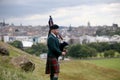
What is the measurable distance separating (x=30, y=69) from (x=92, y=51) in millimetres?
98826

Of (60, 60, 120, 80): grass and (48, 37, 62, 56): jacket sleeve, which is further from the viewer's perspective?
(60, 60, 120, 80): grass

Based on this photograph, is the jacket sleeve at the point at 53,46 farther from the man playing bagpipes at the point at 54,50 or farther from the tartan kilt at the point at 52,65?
the tartan kilt at the point at 52,65

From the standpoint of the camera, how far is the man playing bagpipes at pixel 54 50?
422 inches

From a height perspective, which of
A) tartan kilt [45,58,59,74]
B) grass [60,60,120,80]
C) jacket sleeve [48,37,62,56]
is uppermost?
jacket sleeve [48,37,62,56]

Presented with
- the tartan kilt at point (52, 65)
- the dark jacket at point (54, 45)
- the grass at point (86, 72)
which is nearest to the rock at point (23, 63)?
the tartan kilt at point (52, 65)

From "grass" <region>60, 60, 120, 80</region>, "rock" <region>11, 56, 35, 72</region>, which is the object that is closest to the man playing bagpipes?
"rock" <region>11, 56, 35, 72</region>

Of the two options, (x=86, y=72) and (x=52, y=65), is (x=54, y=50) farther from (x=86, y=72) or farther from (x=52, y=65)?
(x=86, y=72)

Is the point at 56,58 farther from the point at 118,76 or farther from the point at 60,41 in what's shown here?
the point at 118,76

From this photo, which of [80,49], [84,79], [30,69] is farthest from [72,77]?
[80,49]

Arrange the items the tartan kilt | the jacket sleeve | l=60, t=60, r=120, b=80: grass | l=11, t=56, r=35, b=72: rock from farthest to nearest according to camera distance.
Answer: l=60, t=60, r=120, b=80: grass → l=11, t=56, r=35, b=72: rock → the tartan kilt → the jacket sleeve

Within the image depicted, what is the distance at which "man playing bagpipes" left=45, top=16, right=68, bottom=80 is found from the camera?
10.7 metres

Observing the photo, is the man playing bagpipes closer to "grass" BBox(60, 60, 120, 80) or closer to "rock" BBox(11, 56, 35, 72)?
"rock" BBox(11, 56, 35, 72)

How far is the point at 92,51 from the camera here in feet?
377

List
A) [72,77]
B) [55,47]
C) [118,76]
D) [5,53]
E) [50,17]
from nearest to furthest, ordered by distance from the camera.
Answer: [55,47] → [50,17] → [5,53] → [72,77] → [118,76]
